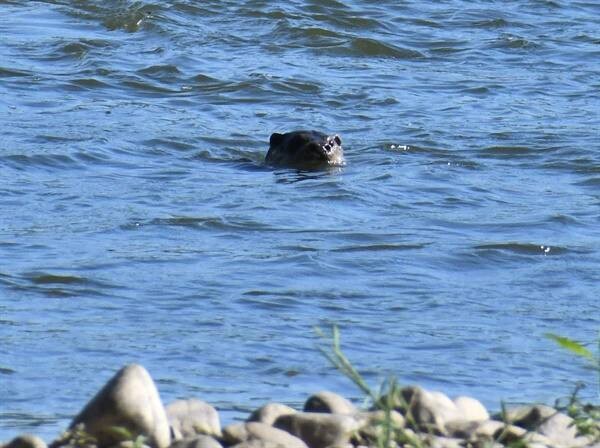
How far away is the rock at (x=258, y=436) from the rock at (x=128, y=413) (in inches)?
7.3

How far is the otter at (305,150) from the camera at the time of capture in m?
11.1

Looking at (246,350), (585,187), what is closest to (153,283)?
(246,350)

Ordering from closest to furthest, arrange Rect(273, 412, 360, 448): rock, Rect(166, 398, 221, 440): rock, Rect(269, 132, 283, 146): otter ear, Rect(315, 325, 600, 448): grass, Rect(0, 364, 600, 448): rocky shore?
Rect(315, 325, 600, 448): grass, Rect(0, 364, 600, 448): rocky shore, Rect(273, 412, 360, 448): rock, Rect(166, 398, 221, 440): rock, Rect(269, 132, 283, 146): otter ear

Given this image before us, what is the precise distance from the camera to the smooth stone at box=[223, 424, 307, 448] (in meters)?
4.57

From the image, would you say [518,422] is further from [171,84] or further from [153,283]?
[171,84]

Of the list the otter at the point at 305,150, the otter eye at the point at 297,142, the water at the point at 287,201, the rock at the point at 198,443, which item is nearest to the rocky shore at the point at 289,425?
the rock at the point at 198,443

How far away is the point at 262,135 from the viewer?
12305mm

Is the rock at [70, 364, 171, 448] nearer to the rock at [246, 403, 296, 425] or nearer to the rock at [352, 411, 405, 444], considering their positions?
the rock at [246, 403, 296, 425]

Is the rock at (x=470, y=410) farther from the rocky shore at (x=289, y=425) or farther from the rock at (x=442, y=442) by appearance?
the rock at (x=442, y=442)

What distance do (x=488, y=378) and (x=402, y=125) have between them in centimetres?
643

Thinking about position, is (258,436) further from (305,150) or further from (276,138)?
(276,138)

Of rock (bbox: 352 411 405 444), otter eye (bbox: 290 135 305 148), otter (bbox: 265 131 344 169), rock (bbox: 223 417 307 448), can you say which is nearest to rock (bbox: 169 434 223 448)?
rock (bbox: 223 417 307 448)

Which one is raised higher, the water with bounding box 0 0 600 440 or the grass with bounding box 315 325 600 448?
the grass with bounding box 315 325 600 448

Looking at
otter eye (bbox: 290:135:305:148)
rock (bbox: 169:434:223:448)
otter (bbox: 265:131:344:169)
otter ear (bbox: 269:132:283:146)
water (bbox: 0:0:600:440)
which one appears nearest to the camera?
rock (bbox: 169:434:223:448)
